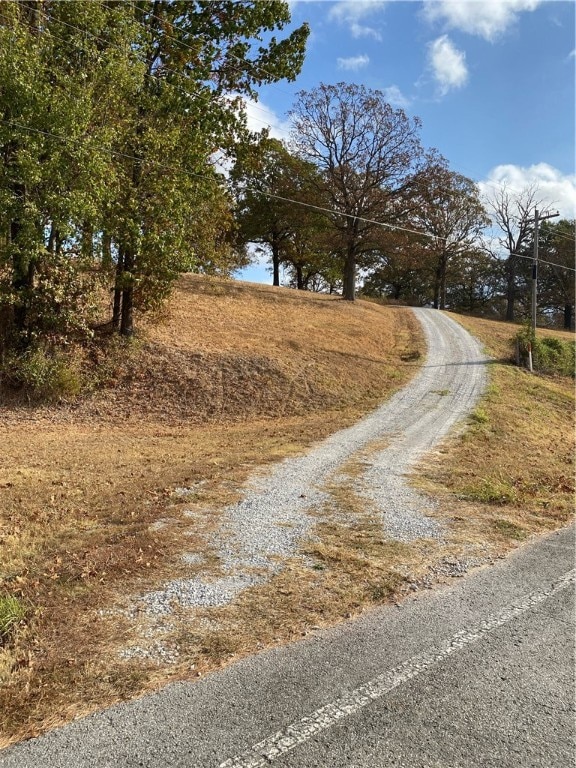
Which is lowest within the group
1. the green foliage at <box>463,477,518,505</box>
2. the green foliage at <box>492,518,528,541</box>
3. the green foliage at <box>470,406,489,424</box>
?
the green foliage at <box>492,518,528,541</box>

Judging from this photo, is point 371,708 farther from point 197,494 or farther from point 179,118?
point 179,118

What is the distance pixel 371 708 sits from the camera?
9.56ft

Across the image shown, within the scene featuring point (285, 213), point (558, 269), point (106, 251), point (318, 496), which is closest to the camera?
point (318, 496)

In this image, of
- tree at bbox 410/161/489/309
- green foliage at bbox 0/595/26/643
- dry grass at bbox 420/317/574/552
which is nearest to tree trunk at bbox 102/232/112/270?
dry grass at bbox 420/317/574/552

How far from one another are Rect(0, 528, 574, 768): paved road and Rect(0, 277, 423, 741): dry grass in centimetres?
29

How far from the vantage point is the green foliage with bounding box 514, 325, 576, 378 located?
21.9 meters

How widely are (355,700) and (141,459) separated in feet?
22.5

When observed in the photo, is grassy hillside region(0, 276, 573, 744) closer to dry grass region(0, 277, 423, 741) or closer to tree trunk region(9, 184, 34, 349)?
dry grass region(0, 277, 423, 741)

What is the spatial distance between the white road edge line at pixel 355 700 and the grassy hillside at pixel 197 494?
696 mm

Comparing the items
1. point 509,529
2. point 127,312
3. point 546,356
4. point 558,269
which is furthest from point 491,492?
point 558,269

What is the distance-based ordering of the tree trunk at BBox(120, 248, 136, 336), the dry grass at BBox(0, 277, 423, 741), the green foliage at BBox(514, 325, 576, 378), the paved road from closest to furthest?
the paved road
the dry grass at BBox(0, 277, 423, 741)
the tree trunk at BBox(120, 248, 136, 336)
the green foliage at BBox(514, 325, 576, 378)

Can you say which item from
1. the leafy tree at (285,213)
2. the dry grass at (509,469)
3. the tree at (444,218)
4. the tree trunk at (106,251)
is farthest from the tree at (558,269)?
the tree trunk at (106,251)

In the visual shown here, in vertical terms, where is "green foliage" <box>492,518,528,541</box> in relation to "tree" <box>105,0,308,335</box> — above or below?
below

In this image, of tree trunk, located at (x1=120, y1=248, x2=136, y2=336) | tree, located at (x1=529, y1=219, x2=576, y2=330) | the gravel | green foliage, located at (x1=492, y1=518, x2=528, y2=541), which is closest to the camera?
the gravel
